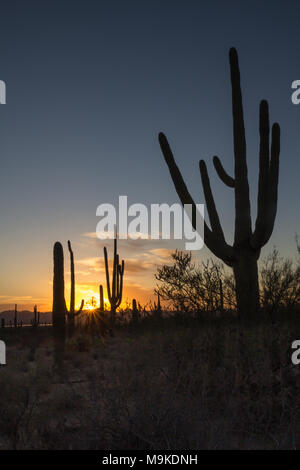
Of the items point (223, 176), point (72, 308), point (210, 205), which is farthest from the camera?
point (72, 308)

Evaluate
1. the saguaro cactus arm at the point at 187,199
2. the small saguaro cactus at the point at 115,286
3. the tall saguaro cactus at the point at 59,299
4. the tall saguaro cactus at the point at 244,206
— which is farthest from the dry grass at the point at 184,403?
the small saguaro cactus at the point at 115,286

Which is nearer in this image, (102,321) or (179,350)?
(179,350)

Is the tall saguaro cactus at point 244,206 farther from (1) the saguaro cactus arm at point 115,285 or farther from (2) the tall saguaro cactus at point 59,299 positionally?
(1) the saguaro cactus arm at point 115,285

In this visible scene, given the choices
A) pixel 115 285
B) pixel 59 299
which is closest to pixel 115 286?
pixel 115 285

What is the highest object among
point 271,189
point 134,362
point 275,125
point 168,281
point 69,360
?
point 275,125

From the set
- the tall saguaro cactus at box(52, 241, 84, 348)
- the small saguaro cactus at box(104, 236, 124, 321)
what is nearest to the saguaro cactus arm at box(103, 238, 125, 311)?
the small saguaro cactus at box(104, 236, 124, 321)

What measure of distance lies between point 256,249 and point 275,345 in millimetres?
4048

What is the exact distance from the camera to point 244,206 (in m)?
10.4

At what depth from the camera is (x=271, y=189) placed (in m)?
10.5

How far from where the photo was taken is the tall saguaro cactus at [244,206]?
32.3ft

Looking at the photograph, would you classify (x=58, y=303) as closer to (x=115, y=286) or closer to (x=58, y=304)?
(x=58, y=304)
